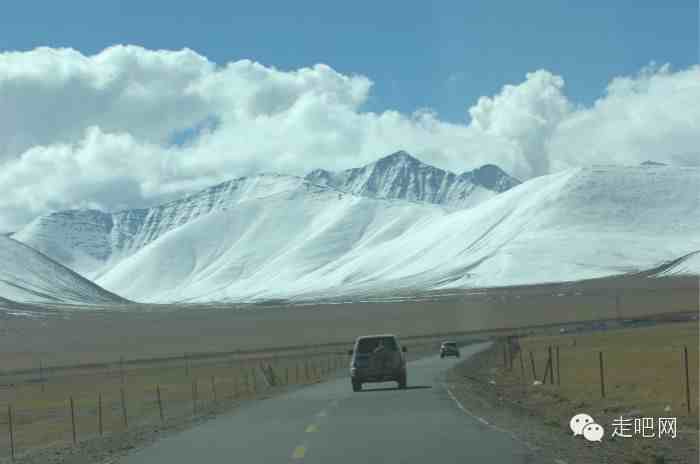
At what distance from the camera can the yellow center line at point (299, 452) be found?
65.8ft

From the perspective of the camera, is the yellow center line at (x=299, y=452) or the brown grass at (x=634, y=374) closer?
the yellow center line at (x=299, y=452)

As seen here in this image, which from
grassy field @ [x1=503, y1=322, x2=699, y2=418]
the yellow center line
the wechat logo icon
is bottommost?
grassy field @ [x1=503, y1=322, x2=699, y2=418]

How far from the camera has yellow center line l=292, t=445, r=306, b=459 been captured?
20042 mm

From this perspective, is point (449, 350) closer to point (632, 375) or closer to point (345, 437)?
point (632, 375)

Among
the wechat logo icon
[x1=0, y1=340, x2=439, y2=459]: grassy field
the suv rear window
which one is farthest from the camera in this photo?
the suv rear window

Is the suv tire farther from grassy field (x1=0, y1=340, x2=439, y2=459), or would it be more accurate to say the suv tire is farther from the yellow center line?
the yellow center line

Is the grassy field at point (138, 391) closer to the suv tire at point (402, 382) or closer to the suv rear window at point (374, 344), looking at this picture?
the suv rear window at point (374, 344)

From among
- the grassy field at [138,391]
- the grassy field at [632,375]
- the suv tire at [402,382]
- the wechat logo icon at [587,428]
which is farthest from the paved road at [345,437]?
the suv tire at [402,382]

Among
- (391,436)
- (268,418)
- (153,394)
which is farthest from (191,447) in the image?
(153,394)

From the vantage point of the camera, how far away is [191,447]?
23438 mm

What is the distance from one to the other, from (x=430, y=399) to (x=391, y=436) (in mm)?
11995

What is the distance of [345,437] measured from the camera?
2338 centimetres

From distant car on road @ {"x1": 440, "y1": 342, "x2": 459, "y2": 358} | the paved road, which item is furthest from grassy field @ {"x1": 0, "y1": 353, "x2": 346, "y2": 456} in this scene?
distant car on road @ {"x1": 440, "y1": 342, "x2": 459, "y2": 358}

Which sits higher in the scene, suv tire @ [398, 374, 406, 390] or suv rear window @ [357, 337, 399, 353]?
suv rear window @ [357, 337, 399, 353]
